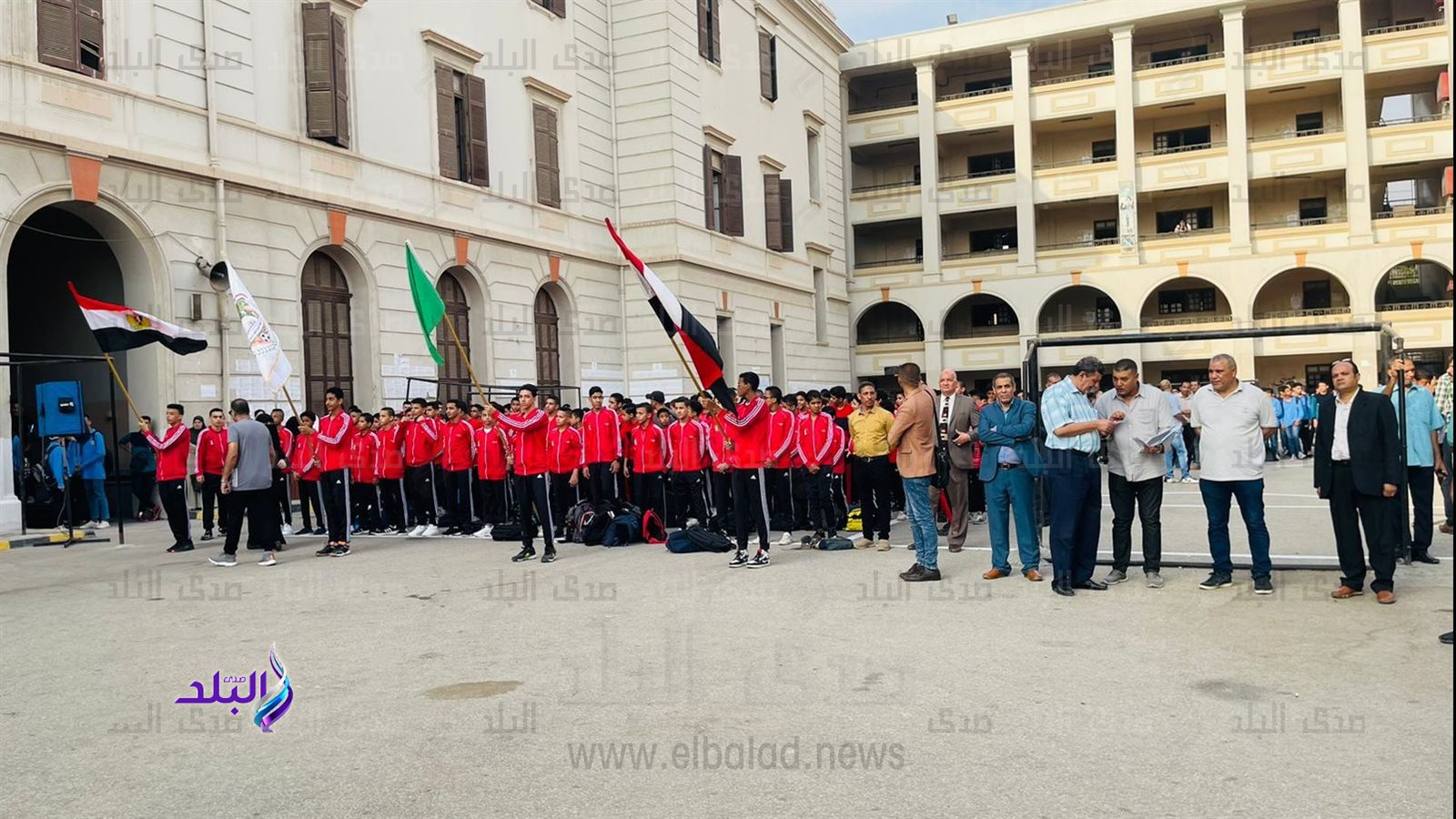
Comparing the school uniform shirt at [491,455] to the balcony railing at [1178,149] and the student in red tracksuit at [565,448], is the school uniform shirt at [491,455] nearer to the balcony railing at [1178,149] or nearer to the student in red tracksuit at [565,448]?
the student in red tracksuit at [565,448]

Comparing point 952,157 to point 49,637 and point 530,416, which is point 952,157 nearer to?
point 530,416

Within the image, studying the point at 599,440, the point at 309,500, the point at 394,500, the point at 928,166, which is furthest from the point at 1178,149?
the point at 309,500

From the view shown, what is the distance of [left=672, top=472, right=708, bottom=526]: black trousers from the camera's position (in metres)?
15.0

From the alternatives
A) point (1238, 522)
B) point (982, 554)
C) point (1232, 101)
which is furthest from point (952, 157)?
point (982, 554)

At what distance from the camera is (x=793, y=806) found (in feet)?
14.2

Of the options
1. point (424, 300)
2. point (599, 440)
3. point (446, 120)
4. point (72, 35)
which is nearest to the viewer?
point (599, 440)

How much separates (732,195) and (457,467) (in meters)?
17.1

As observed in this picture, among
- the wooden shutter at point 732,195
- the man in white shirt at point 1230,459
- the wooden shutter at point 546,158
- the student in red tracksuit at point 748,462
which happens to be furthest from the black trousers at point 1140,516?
the wooden shutter at point 732,195

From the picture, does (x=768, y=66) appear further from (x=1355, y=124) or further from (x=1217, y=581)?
(x=1217, y=581)

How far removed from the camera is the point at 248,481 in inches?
484

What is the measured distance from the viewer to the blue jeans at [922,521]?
989 centimetres

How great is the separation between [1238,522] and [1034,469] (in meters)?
5.67

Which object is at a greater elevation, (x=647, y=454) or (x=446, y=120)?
(x=446, y=120)

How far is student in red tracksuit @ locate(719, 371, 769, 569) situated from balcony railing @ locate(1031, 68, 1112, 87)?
1266 inches
